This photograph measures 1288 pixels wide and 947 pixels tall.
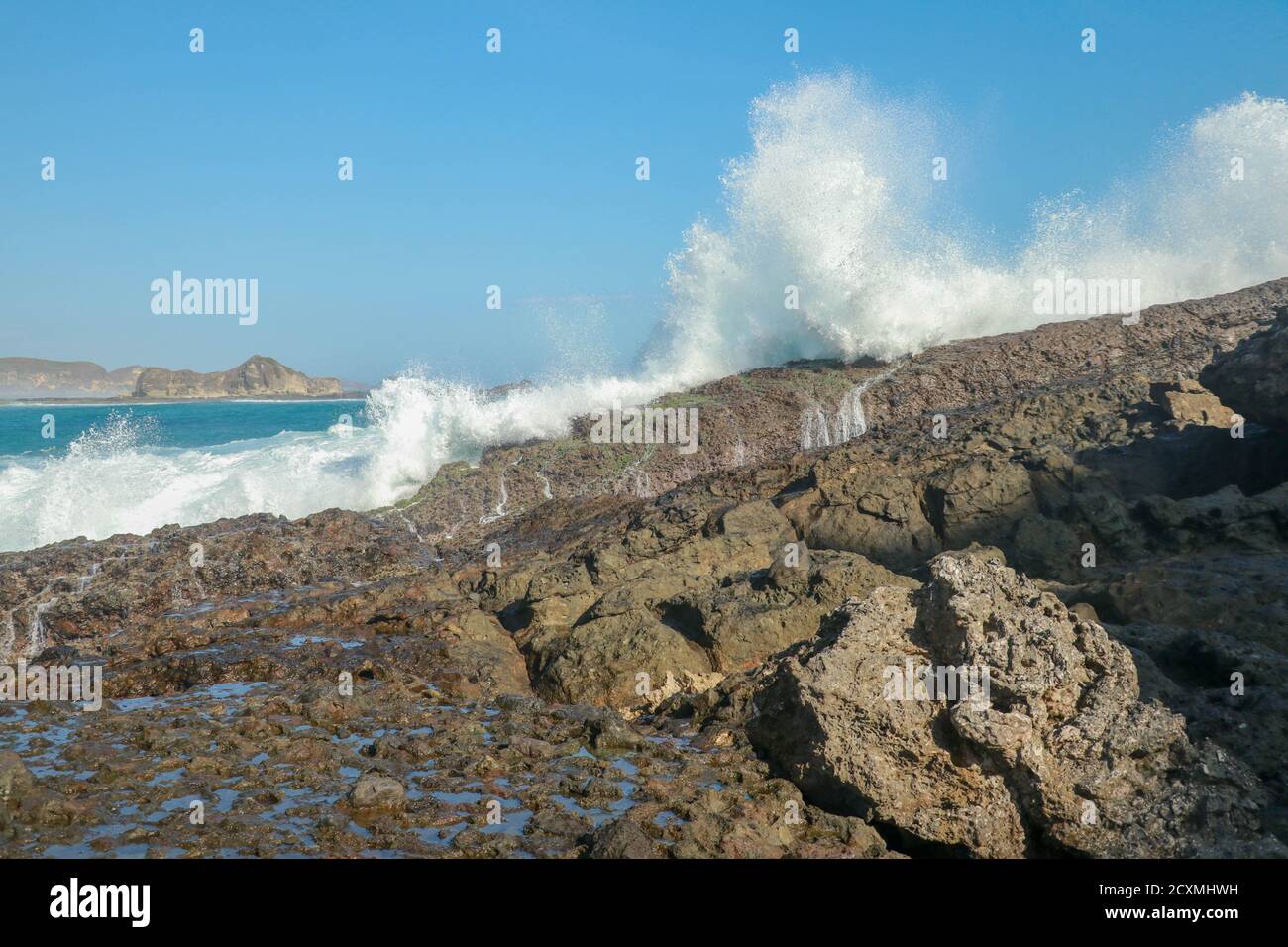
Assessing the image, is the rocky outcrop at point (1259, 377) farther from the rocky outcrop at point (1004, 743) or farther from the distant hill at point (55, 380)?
the distant hill at point (55, 380)

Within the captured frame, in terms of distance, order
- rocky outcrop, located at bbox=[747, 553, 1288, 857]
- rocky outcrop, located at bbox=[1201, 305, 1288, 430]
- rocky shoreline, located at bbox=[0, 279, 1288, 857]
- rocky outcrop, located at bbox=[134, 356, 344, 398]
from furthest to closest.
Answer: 1. rocky outcrop, located at bbox=[134, 356, 344, 398]
2. rocky outcrop, located at bbox=[1201, 305, 1288, 430]
3. rocky shoreline, located at bbox=[0, 279, 1288, 857]
4. rocky outcrop, located at bbox=[747, 553, 1288, 857]

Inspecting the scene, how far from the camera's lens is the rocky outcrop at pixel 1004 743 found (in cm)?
487

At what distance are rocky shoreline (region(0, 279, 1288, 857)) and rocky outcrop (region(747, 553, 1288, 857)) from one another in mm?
15

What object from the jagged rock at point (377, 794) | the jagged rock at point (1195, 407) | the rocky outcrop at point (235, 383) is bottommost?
the jagged rock at point (377, 794)

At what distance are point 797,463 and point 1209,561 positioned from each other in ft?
16.5

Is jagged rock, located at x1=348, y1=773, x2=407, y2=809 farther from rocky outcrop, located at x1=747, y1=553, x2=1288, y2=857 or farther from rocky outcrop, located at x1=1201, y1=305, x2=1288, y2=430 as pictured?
rocky outcrop, located at x1=1201, y1=305, x2=1288, y2=430

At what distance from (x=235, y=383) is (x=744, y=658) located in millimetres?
106409

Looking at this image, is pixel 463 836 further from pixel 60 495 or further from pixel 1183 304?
pixel 60 495

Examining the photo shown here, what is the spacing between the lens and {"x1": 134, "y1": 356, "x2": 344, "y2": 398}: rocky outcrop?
101 metres

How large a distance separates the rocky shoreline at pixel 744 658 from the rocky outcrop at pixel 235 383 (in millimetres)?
96003

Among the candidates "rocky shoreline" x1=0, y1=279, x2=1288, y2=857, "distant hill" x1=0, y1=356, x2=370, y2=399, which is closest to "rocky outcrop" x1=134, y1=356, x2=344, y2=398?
"distant hill" x1=0, y1=356, x2=370, y2=399

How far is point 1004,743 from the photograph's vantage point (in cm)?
511

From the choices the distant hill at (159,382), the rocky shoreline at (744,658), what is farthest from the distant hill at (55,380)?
the rocky shoreline at (744,658)

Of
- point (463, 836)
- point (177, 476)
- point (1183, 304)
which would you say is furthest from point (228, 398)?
point (463, 836)
